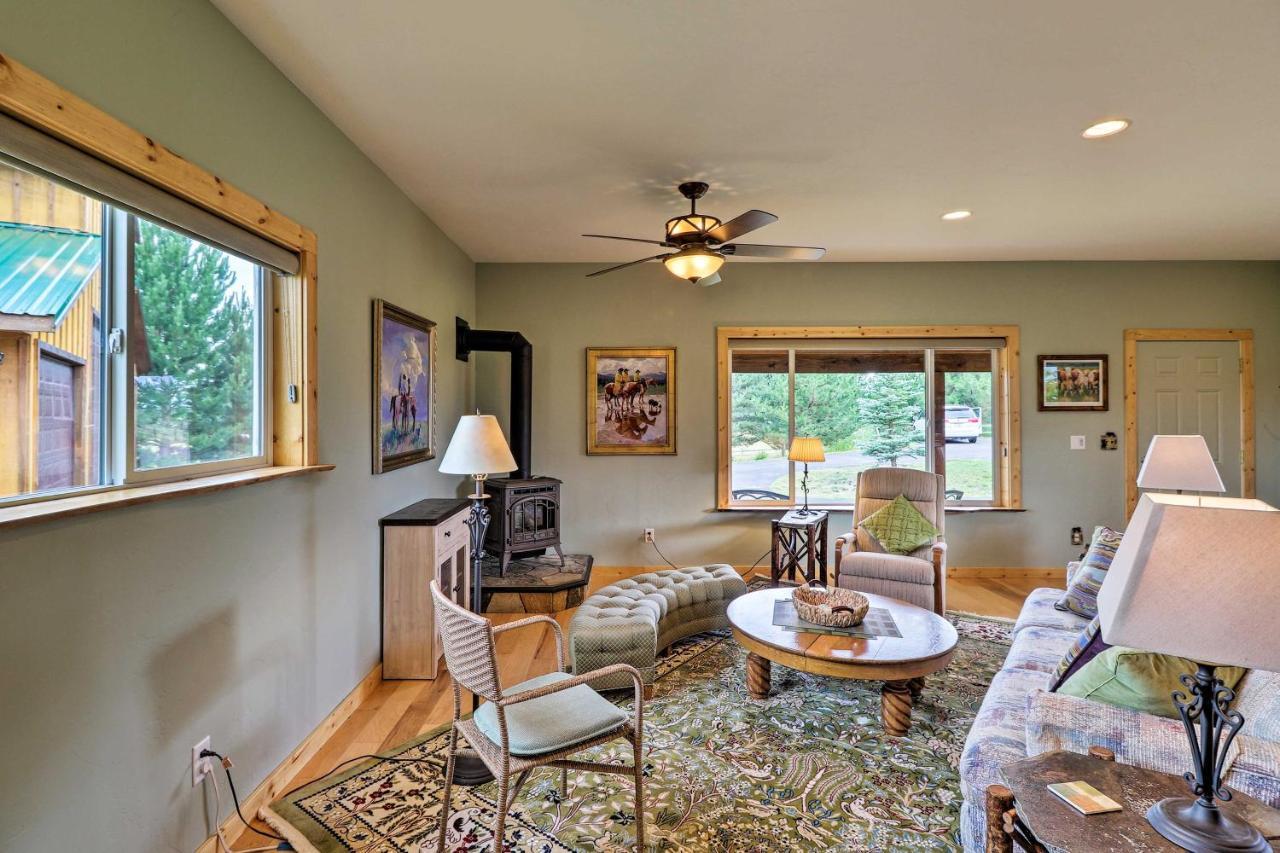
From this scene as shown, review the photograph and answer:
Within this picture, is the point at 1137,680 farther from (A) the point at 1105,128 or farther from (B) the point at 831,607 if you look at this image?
(A) the point at 1105,128

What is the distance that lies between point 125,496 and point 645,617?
216 cm

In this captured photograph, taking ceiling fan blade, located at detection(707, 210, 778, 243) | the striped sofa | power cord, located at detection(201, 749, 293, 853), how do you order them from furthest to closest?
ceiling fan blade, located at detection(707, 210, 778, 243) < power cord, located at detection(201, 749, 293, 853) < the striped sofa

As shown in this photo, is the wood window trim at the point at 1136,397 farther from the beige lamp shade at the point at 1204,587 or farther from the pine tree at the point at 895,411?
the beige lamp shade at the point at 1204,587

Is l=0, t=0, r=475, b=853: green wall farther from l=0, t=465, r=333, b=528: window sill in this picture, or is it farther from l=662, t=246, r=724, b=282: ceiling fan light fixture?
l=662, t=246, r=724, b=282: ceiling fan light fixture

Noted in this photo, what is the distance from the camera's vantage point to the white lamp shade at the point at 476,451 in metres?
2.65

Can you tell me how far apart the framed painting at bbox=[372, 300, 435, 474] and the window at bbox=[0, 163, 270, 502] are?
2.90ft

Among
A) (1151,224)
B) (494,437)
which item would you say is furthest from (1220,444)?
(494,437)

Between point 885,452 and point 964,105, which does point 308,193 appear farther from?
point 885,452

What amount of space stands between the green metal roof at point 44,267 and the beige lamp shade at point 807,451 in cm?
410

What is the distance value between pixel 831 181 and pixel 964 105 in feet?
2.89

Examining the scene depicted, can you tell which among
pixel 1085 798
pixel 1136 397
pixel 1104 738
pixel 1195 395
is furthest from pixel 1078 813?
pixel 1195 395

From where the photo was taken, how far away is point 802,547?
495 centimetres

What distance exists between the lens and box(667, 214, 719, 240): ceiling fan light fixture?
10.4 feet

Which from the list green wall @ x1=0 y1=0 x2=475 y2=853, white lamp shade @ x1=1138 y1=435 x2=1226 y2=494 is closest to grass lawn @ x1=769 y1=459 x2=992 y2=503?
white lamp shade @ x1=1138 y1=435 x2=1226 y2=494
